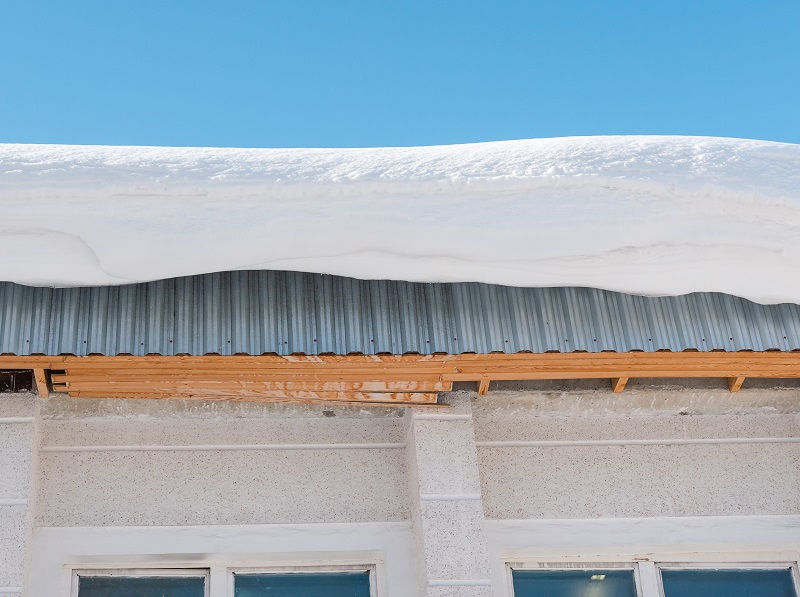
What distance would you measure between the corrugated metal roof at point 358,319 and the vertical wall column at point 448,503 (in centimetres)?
50

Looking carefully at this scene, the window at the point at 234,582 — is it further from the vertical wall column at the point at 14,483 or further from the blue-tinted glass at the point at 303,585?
the vertical wall column at the point at 14,483

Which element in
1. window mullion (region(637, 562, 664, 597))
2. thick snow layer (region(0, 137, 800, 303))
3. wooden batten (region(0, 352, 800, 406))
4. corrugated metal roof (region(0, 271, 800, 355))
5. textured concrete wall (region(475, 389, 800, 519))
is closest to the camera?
thick snow layer (region(0, 137, 800, 303))

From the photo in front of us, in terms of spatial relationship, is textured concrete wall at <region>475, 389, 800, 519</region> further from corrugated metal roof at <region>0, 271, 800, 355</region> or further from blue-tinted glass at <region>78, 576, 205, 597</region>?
blue-tinted glass at <region>78, 576, 205, 597</region>

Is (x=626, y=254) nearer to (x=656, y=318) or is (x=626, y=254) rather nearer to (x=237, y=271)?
(x=656, y=318)

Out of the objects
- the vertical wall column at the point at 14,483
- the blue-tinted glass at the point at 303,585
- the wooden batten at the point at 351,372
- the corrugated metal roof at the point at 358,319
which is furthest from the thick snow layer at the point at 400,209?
the blue-tinted glass at the point at 303,585

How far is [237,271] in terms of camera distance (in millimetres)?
3910

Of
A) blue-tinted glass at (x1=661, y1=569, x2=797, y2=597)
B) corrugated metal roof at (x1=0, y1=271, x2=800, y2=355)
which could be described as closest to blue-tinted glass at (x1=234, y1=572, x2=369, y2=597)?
corrugated metal roof at (x1=0, y1=271, x2=800, y2=355)

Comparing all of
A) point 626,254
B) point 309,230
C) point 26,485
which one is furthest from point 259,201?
point 26,485

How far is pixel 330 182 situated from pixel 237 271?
0.69 m

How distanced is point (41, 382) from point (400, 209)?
1.61 metres

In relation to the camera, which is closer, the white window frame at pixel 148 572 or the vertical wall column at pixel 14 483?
the vertical wall column at pixel 14 483

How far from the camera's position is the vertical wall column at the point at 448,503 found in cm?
396

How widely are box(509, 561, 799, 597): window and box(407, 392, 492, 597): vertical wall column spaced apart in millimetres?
311

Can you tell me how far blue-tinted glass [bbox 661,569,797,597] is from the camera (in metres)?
4.24
